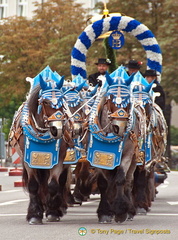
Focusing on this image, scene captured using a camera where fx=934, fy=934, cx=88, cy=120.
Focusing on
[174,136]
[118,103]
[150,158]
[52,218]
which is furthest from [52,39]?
[118,103]

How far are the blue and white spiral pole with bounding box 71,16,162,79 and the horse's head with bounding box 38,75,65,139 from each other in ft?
17.8

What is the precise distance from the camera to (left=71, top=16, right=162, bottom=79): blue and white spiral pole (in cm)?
1850

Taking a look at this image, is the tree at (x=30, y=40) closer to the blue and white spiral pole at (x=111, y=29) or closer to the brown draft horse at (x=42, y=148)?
the blue and white spiral pole at (x=111, y=29)

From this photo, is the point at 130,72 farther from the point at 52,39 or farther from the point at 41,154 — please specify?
the point at 52,39

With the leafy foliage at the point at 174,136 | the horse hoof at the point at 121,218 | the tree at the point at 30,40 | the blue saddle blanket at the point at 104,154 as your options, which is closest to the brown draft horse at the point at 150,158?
the blue saddle blanket at the point at 104,154

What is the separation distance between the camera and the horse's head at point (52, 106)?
12.6 metres

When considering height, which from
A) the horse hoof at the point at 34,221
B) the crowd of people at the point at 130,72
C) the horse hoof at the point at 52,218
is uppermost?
the crowd of people at the point at 130,72

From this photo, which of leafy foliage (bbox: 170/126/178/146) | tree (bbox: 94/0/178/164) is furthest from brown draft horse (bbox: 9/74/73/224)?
leafy foliage (bbox: 170/126/178/146)

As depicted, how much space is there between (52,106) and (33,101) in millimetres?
618

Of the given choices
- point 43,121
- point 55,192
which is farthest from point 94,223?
point 43,121

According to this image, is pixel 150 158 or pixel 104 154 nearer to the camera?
pixel 104 154

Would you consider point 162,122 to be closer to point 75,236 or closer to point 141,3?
point 75,236

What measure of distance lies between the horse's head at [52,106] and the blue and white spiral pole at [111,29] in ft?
17.8

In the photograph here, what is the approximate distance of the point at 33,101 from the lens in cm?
1330
